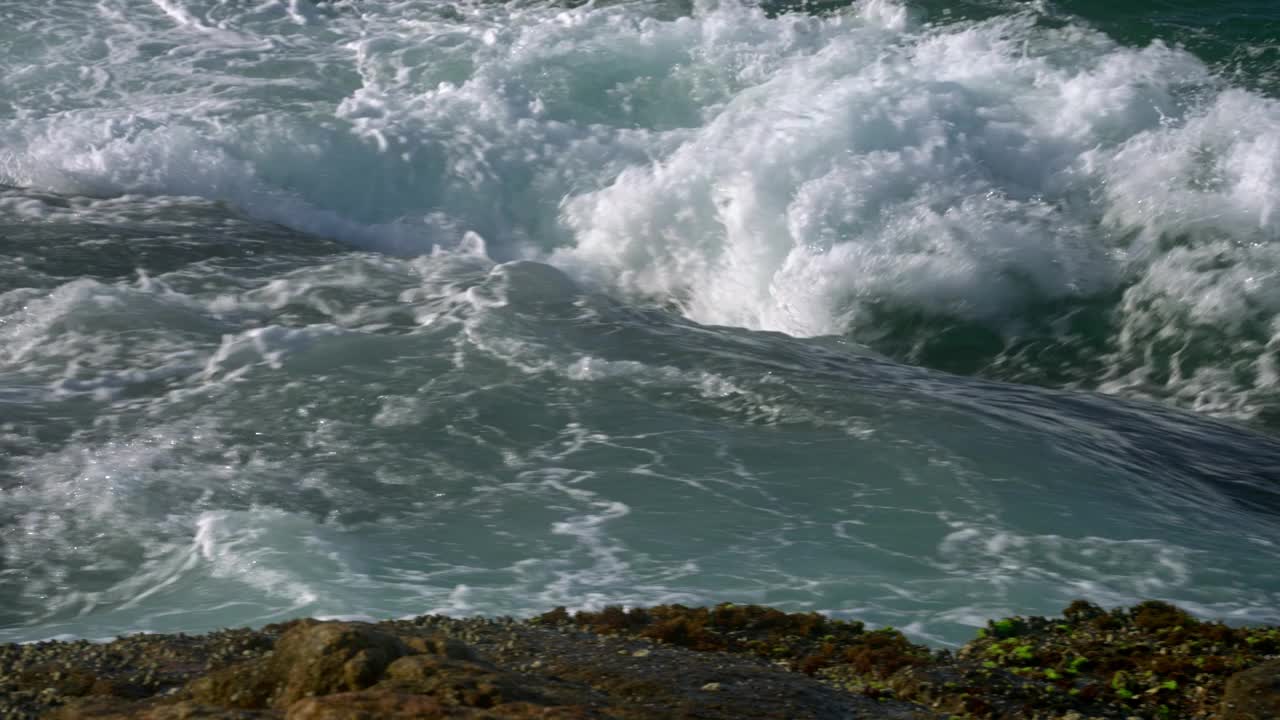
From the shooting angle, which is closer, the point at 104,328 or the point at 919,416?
the point at 919,416

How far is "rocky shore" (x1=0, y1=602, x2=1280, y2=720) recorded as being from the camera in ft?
10.9

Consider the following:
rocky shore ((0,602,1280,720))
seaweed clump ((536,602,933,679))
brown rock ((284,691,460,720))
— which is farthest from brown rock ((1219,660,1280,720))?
brown rock ((284,691,460,720))

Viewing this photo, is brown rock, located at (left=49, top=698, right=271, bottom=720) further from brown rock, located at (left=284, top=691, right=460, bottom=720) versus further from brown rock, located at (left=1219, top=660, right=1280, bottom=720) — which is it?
brown rock, located at (left=1219, top=660, right=1280, bottom=720)

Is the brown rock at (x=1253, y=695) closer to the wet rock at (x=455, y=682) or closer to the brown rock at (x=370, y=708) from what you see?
the wet rock at (x=455, y=682)

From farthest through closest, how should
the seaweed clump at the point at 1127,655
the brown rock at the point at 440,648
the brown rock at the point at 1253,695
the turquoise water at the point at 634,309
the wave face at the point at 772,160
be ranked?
the wave face at the point at 772,160 → the turquoise water at the point at 634,309 → the seaweed clump at the point at 1127,655 → the brown rock at the point at 1253,695 → the brown rock at the point at 440,648

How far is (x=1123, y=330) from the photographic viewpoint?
10.9 m

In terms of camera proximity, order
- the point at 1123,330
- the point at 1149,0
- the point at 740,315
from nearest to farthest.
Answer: the point at 1123,330
the point at 740,315
the point at 1149,0

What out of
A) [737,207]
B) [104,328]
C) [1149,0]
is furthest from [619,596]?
[1149,0]

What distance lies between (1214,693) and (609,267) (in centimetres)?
816

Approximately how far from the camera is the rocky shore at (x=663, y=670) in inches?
131

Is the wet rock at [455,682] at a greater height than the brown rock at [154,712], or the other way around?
the wet rock at [455,682]

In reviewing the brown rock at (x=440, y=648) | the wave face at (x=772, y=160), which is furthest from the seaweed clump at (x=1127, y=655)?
the wave face at (x=772, y=160)

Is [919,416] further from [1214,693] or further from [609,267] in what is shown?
[609,267]

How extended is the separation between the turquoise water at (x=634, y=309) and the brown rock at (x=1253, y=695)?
124cm
